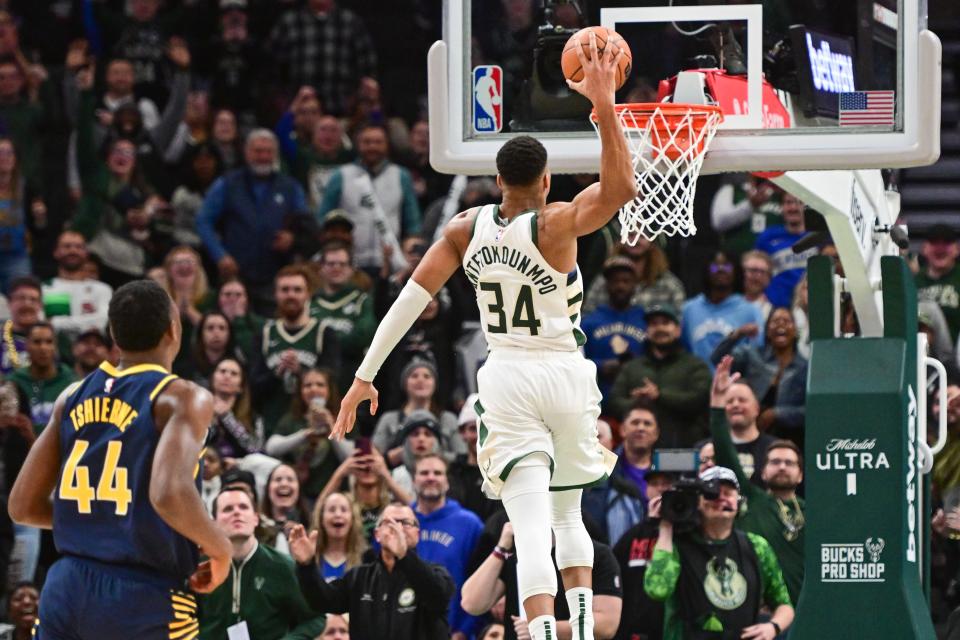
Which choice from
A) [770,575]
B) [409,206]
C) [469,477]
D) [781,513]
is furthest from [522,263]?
[409,206]

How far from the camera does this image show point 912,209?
17625 mm

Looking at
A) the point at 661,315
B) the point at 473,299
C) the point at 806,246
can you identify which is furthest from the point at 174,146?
the point at 806,246

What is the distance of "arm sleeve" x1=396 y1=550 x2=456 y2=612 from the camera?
10.6 m

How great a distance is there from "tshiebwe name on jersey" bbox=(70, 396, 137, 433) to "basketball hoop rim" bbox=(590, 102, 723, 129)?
257 cm

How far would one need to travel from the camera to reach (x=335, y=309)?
14469 millimetres

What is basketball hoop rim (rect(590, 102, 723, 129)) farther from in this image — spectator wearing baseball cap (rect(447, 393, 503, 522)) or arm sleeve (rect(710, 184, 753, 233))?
arm sleeve (rect(710, 184, 753, 233))

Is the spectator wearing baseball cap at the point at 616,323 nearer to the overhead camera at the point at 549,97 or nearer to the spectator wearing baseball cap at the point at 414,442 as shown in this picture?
the spectator wearing baseball cap at the point at 414,442

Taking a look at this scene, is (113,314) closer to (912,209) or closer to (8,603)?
(8,603)

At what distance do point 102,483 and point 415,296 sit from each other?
64.7 inches

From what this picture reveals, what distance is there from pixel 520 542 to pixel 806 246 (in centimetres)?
350

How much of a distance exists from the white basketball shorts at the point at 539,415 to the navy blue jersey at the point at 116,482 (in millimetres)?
1389

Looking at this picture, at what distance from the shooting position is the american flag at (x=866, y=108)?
8461 millimetres

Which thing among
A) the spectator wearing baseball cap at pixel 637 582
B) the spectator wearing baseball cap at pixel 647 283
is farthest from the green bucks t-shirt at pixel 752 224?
the spectator wearing baseball cap at pixel 637 582

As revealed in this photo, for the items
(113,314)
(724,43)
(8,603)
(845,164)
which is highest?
(724,43)
